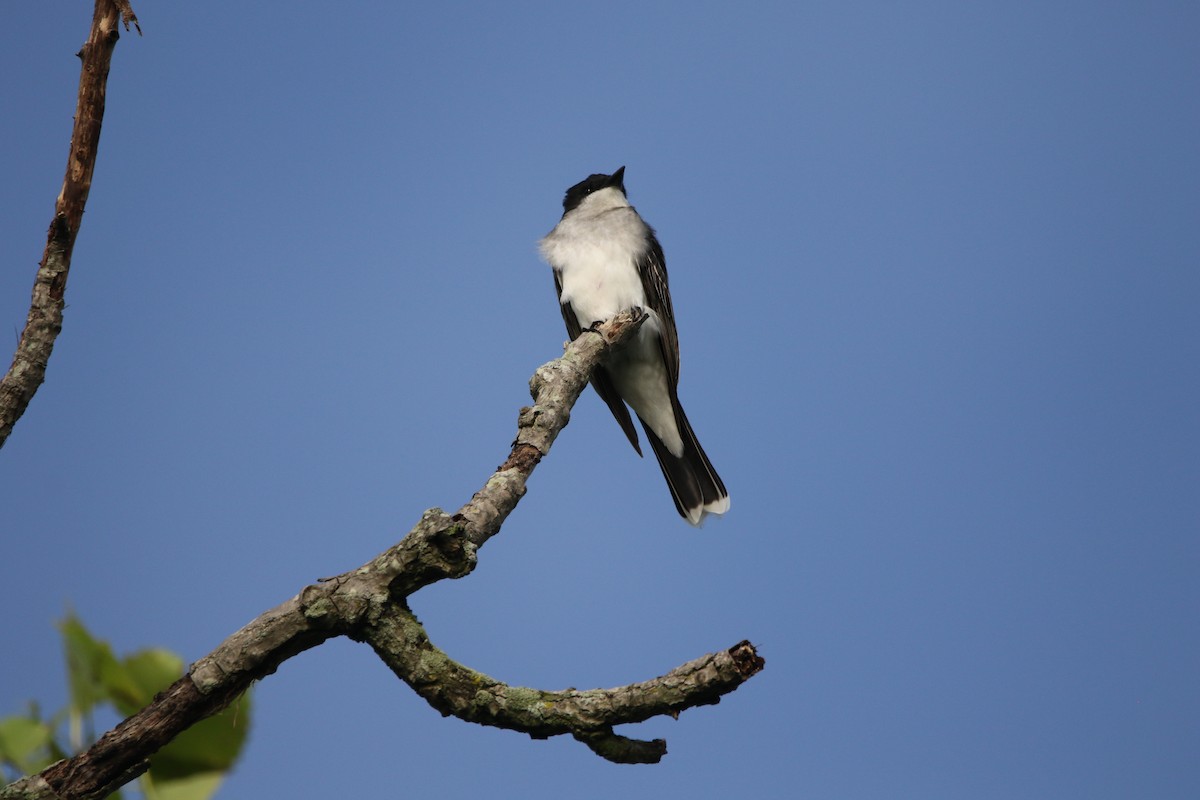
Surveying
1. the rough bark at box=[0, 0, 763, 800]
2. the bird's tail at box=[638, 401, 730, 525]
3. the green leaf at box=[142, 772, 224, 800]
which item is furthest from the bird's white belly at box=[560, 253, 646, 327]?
the green leaf at box=[142, 772, 224, 800]

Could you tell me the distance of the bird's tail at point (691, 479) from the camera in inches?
287

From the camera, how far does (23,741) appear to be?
1452 mm

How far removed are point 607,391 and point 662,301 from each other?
0.77 m

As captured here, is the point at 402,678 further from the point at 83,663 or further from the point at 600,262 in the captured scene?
the point at 600,262

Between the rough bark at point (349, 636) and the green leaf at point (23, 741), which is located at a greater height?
the rough bark at point (349, 636)

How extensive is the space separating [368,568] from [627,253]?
4.86m

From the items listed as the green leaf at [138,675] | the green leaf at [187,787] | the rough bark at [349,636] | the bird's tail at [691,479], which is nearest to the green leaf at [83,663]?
Answer: the green leaf at [138,675]

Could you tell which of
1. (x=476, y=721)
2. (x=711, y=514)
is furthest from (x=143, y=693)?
(x=711, y=514)

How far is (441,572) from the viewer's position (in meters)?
3.25

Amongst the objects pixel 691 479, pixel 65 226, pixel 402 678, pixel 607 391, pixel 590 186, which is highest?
pixel 590 186

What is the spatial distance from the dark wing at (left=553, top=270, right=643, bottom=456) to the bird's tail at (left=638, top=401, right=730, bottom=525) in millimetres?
211

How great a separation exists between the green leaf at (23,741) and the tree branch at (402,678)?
149 centimetres

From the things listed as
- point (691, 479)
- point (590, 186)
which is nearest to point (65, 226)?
point (691, 479)

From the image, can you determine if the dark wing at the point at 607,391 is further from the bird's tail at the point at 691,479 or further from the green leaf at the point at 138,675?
the green leaf at the point at 138,675
